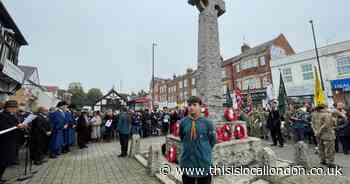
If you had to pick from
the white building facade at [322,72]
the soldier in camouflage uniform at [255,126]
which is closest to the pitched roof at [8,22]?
the soldier in camouflage uniform at [255,126]

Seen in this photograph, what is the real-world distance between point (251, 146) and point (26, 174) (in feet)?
21.9

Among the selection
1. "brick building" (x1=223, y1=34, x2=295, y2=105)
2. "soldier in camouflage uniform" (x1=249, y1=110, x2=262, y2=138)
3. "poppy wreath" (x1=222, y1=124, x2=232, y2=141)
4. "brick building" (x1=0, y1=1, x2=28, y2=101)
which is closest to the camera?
"poppy wreath" (x1=222, y1=124, x2=232, y2=141)

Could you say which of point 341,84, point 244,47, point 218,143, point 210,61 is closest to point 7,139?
point 218,143

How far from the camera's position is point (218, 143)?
5.12m

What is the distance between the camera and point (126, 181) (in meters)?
4.54

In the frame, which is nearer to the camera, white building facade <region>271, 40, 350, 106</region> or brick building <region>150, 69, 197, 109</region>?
white building facade <region>271, 40, 350, 106</region>

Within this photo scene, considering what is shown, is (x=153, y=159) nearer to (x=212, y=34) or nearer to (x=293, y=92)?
(x=212, y=34)

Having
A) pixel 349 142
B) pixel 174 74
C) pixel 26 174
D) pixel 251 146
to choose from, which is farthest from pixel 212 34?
pixel 174 74

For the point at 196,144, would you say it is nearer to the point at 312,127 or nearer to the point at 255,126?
the point at 312,127

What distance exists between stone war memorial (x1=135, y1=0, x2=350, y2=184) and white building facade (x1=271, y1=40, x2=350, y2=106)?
13134 millimetres

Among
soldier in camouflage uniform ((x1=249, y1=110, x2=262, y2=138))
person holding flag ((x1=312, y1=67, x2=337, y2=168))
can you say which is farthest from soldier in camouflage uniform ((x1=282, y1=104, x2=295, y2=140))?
person holding flag ((x1=312, y1=67, x2=337, y2=168))

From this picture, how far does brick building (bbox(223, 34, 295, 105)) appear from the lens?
79.3 feet

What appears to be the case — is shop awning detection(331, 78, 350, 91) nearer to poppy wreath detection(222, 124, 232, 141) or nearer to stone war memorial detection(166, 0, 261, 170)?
stone war memorial detection(166, 0, 261, 170)

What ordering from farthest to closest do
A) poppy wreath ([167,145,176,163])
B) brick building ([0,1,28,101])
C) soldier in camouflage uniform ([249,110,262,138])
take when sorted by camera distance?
1. soldier in camouflage uniform ([249,110,262,138])
2. brick building ([0,1,28,101])
3. poppy wreath ([167,145,176,163])
